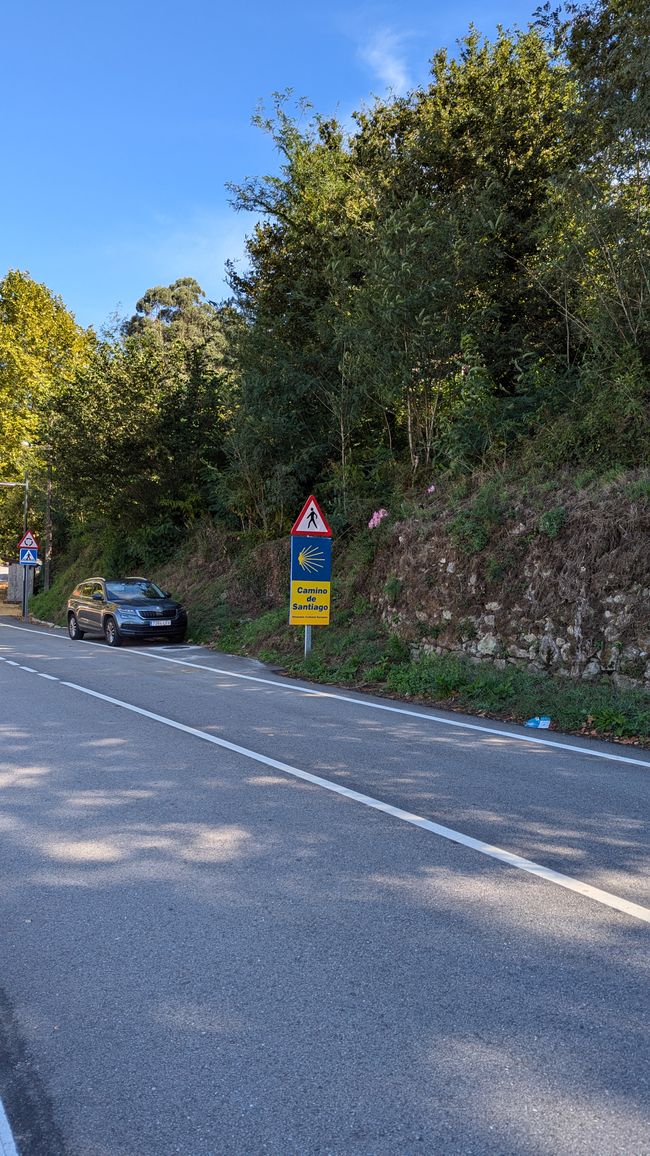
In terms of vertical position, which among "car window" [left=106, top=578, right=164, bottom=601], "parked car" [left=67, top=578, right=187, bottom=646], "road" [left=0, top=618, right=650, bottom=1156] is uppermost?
"car window" [left=106, top=578, right=164, bottom=601]

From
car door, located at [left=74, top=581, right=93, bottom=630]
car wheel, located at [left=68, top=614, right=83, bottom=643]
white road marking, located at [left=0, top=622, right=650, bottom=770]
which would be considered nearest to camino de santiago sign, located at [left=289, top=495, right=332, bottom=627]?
white road marking, located at [left=0, top=622, right=650, bottom=770]

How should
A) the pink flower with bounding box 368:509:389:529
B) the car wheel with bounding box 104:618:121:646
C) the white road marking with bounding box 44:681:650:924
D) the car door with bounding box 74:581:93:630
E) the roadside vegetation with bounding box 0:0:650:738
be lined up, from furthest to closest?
1. the car door with bounding box 74:581:93:630
2. the car wheel with bounding box 104:618:121:646
3. the pink flower with bounding box 368:509:389:529
4. the roadside vegetation with bounding box 0:0:650:738
5. the white road marking with bounding box 44:681:650:924

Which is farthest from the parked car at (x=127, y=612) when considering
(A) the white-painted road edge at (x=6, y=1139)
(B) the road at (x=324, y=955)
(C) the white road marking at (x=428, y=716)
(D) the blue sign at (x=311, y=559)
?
(A) the white-painted road edge at (x=6, y=1139)

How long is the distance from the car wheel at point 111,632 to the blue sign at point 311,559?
699 centimetres

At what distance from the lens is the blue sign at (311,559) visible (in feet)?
47.3

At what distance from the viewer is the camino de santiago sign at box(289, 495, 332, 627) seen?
14.4 metres

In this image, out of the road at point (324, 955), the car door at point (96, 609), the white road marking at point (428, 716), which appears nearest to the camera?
the road at point (324, 955)

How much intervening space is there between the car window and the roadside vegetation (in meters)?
1.60

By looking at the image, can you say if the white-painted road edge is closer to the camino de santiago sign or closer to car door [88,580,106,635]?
the camino de santiago sign

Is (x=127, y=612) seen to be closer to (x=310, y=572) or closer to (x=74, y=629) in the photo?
(x=74, y=629)

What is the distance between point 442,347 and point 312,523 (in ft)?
13.9

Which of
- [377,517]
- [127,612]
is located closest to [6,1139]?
[377,517]

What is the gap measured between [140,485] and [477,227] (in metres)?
15.8

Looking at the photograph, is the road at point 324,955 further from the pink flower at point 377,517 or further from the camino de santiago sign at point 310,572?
the pink flower at point 377,517
